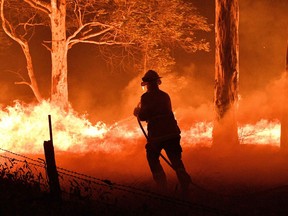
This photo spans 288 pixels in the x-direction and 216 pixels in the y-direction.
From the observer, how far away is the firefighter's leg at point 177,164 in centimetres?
694

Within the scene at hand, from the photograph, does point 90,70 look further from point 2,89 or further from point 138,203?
point 138,203

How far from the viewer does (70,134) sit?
13.8 m

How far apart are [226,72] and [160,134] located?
14.3ft

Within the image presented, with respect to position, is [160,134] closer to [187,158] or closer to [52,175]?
[52,175]

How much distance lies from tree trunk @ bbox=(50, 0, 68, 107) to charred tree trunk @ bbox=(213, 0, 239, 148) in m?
7.27

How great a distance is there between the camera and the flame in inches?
493

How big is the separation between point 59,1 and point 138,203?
1139cm

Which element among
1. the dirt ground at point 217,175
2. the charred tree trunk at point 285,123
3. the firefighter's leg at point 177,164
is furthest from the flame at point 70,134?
the firefighter's leg at point 177,164

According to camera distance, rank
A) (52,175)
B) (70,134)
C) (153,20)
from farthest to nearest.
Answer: (153,20)
(70,134)
(52,175)

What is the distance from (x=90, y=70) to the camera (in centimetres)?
2486

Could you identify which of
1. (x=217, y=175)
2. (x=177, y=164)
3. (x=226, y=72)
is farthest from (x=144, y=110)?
(x=226, y=72)

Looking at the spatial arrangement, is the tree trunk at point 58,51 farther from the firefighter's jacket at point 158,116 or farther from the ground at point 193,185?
the firefighter's jacket at point 158,116

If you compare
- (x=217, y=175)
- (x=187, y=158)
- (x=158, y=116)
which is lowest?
(x=217, y=175)

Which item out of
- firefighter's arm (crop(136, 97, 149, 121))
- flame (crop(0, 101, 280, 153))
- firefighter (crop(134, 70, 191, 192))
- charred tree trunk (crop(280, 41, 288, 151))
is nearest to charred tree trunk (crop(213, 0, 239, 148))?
flame (crop(0, 101, 280, 153))
